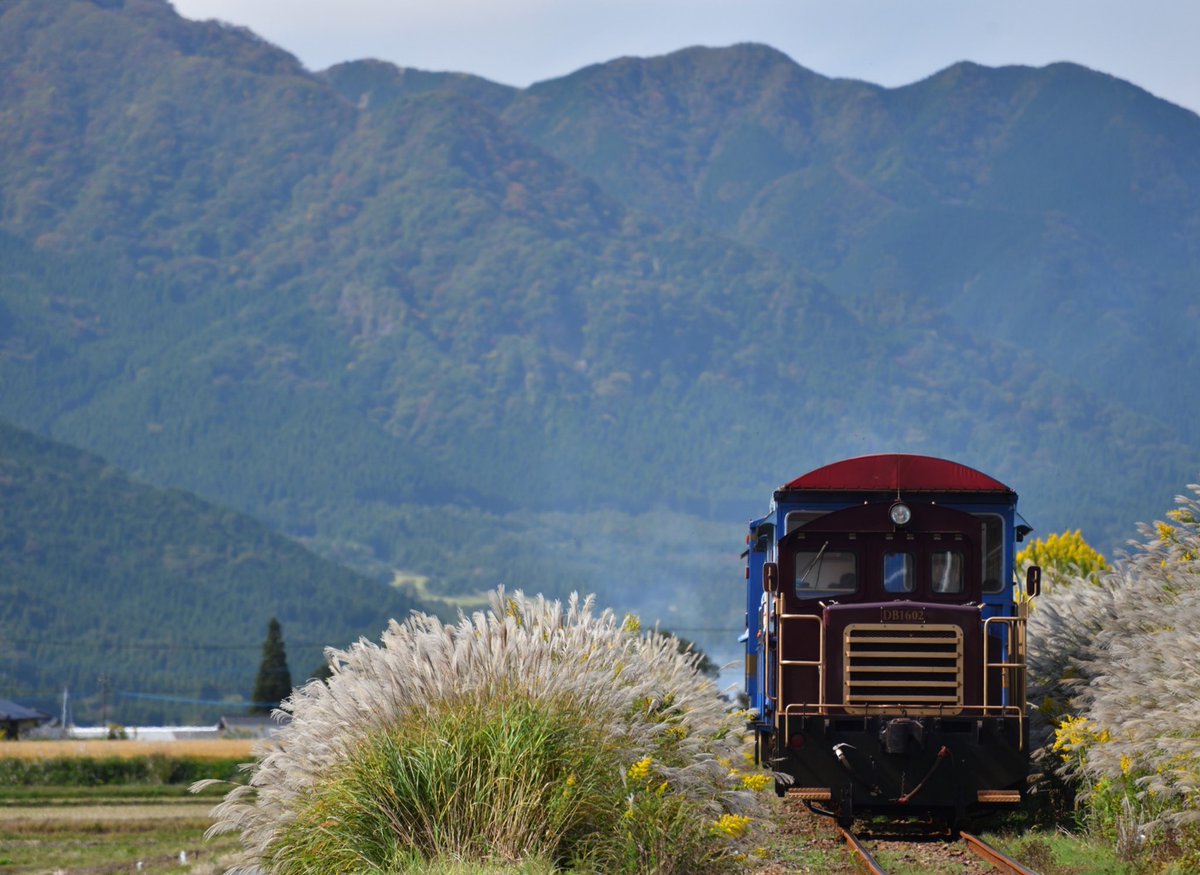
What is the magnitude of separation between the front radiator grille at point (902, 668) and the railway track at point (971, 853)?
4.98ft

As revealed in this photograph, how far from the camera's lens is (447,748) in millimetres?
14859

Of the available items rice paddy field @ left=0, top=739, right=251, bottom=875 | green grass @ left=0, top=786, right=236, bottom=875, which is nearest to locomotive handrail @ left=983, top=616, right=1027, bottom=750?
rice paddy field @ left=0, top=739, right=251, bottom=875

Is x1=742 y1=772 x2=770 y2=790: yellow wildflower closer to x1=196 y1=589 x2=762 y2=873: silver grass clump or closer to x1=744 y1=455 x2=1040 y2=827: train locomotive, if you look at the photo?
x1=196 y1=589 x2=762 y2=873: silver grass clump

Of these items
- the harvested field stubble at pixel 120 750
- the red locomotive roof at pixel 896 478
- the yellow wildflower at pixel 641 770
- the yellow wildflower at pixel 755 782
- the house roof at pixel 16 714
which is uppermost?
the red locomotive roof at pixel 896 478

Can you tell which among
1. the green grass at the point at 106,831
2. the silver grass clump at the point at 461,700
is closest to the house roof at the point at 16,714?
the green grass at the point at 106,831

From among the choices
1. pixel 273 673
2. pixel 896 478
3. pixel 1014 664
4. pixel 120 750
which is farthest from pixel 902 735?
pixel 273 673

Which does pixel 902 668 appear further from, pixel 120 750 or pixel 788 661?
pixel 120 750

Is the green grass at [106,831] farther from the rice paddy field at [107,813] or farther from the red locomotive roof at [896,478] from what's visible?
the red locomotive roof at [896,478]

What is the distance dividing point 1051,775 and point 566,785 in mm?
10323

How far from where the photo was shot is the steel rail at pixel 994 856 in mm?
17078

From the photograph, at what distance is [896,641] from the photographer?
19.7 meters

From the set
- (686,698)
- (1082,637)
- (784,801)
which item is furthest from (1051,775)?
(686,698)

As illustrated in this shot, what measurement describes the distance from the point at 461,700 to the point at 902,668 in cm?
619

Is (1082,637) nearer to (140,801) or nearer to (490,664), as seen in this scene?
(490,664)
